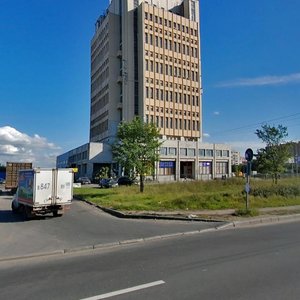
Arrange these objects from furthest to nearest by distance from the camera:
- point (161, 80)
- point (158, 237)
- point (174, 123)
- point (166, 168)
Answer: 1. point (174, 123)
2. point (161, 80)
3. point (166, 168)
4. point (158, 237)

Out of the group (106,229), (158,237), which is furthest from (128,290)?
(106,229)

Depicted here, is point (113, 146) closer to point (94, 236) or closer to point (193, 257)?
point (94, 236)

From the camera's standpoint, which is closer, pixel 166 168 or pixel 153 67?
pixel 166 168

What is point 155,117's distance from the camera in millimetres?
96500

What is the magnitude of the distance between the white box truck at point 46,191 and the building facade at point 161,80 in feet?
233

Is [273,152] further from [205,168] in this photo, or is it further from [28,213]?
[205,168]

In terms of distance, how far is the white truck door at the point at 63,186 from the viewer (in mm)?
Result: 19016

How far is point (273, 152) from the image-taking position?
138 feet

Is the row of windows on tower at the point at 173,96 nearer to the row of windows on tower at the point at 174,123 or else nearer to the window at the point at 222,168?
the row of windows on tower at the point at 174,123

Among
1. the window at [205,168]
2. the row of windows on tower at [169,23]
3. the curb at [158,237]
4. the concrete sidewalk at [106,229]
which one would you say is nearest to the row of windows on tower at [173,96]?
the window at [205,168]

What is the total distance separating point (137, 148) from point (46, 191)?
1464 centimetres

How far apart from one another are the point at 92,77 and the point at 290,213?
114m

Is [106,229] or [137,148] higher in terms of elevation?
[137,148]

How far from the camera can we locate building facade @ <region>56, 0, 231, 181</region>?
96.5m
